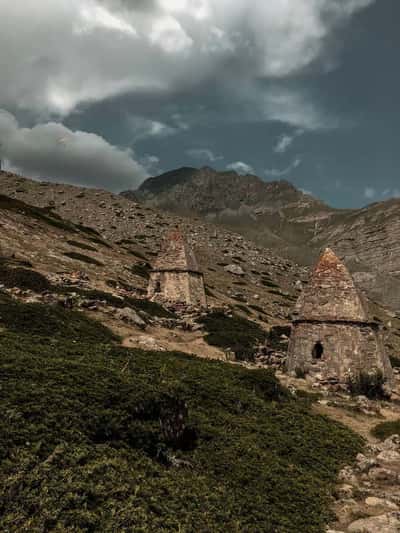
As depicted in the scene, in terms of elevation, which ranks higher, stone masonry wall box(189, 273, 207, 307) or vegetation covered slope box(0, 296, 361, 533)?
stone masonry wall box(189, 273, 207, 307)

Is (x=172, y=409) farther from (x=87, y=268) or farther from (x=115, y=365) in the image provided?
(x=87, y=268)

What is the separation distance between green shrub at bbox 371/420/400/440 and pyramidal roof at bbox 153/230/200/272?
1906 centimetres

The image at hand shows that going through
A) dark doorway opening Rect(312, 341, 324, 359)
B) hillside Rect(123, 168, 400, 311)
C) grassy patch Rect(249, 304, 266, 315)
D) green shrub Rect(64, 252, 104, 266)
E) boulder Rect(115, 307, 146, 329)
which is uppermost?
hillside Rect(123, 168, 400, 311)

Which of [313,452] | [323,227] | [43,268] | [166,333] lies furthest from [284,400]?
[323,227]

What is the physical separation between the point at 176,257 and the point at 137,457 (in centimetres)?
2375

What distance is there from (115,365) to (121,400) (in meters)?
3.10

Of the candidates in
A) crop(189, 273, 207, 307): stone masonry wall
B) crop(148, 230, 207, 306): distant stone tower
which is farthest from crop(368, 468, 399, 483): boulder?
crop(189, 273, 207, 307): stone masonry wall

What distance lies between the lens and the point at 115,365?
1095 cm

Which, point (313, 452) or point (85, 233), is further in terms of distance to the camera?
point (85, 233)

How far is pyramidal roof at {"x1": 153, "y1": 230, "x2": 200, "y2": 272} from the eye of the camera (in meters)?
30.2

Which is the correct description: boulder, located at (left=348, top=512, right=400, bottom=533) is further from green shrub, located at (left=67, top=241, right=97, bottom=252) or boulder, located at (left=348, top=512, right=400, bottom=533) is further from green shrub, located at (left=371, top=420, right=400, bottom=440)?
green shrub, located at (left=67, top=241, right=97, bottom=252)

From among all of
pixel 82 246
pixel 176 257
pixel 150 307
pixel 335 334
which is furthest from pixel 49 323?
pixel 82 246

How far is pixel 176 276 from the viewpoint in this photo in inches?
1185

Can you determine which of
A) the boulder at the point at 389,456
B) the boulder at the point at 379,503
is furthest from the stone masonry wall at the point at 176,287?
the boulder at the point at 379,503
